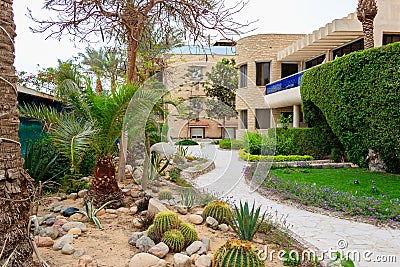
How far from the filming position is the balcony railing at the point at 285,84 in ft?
54.9

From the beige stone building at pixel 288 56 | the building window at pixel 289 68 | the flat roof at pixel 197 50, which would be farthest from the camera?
the building window at pixel 289 68

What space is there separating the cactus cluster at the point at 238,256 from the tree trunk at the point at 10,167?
6.38ft

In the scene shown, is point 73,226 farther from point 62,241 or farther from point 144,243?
point 144,243

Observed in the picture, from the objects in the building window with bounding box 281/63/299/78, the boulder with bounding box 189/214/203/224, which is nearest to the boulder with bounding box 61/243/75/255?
the boulder with bounding box 189/214/203/224

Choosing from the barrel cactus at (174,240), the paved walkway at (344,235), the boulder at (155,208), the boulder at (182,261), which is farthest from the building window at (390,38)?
the boulder at (182,261)

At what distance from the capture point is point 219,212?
224 inches

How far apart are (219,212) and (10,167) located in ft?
10.6

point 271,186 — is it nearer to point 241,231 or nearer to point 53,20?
point 241,231

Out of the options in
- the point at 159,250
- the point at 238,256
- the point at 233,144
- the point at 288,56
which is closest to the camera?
the point at 238,256

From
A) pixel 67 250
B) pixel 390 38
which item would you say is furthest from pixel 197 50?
pixel 390 38

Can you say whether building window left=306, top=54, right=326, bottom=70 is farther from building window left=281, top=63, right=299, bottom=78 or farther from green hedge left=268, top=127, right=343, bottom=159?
green hedge left=268, top=127, right=343, bottom=159

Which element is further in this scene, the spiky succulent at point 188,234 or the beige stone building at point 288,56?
the beige stone building at point 288,56

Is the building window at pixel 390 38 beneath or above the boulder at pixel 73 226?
above

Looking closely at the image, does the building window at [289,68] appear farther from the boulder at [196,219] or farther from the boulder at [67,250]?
the boulder at [67,250]
